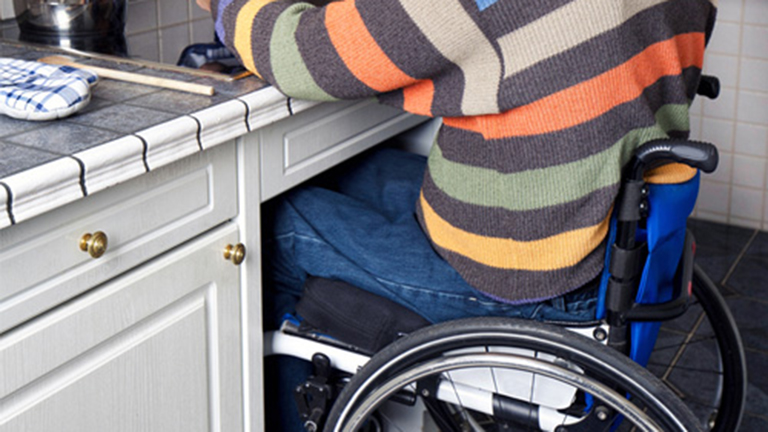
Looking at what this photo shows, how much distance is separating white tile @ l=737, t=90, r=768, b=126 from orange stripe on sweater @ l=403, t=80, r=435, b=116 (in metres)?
2.06

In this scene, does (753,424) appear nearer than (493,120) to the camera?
No

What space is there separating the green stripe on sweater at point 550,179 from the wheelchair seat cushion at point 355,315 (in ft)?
0.63

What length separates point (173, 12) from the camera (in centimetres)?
183

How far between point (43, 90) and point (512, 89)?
55cm

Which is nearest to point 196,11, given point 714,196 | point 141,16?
Answer: point 141,16

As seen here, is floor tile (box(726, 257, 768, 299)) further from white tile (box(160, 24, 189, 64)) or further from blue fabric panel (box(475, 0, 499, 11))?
blue fabric panel (box(475, 0, 499, 11))

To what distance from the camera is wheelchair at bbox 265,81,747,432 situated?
1.16 m

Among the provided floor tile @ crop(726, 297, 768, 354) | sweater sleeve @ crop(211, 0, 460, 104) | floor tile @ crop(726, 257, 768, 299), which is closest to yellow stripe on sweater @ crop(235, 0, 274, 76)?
sweater sleeve @ crop(211, 0, 460, 104)

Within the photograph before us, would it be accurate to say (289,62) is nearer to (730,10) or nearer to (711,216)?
(730,10)

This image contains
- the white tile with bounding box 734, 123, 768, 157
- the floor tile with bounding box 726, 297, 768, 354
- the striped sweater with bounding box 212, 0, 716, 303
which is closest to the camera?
the striped sweater with bounding box 212, 0, 716, 303

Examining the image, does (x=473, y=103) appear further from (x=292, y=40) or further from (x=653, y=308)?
(x=653, y=308)

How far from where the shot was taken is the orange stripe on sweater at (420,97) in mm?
1255

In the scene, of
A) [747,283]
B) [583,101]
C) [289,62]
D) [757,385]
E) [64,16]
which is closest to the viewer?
[583,101]

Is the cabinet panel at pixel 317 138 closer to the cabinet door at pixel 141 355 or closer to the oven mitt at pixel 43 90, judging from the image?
the cabinet door at pixel 141 355
